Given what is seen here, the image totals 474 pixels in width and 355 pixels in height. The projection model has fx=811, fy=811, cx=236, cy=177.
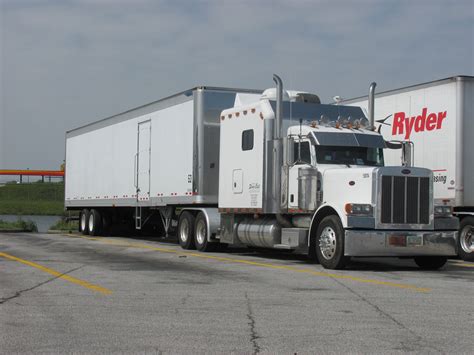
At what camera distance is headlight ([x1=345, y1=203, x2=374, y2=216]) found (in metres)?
14.4

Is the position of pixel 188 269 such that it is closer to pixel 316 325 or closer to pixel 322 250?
pixel 322 250

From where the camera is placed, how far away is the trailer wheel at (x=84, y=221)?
101ft

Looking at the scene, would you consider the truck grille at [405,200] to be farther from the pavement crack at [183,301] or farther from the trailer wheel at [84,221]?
the trailer wheel at [84,221]

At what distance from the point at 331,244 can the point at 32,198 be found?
273ft

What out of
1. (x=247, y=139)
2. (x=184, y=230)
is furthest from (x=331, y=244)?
(x=184, y=230)

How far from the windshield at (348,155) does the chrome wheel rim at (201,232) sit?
15.3ft

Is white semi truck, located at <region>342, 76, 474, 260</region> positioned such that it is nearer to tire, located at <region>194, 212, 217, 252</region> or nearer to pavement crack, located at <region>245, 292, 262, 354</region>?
tire, located at <region>194, 212, 217, 252</region>

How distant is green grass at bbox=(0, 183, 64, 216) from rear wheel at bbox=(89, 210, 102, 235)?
4974 centimetres

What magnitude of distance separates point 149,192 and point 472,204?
9.53 m

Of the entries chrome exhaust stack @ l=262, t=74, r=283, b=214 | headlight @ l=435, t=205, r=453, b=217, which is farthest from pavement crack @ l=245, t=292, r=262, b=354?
chrome exhaust stack @ l=262, t=74, r=283, b=214

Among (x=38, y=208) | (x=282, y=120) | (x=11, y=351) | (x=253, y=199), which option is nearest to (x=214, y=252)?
(x=253, y=199)

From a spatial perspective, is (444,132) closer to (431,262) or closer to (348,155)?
(348,155)

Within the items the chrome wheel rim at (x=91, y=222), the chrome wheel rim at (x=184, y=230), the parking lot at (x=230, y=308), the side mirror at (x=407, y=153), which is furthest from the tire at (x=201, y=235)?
the chrome wheel rim at (x=91, y=222)

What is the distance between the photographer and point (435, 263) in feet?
51.4
